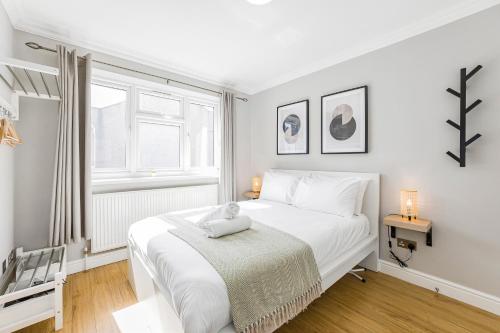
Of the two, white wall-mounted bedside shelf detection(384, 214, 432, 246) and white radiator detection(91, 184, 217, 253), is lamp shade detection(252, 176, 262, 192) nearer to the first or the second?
white radiator detection(91, 184, 217, 253)

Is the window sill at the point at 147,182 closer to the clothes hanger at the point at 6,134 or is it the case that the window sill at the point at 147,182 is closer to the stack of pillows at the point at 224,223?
the clothes hanger at the point at 6,134

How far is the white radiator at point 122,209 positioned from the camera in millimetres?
2457

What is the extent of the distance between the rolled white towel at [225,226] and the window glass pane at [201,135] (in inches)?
78.5

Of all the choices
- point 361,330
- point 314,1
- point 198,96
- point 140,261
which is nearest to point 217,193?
point 198,96

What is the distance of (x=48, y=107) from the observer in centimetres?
221

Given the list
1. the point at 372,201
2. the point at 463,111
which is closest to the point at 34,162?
the point at 372,201

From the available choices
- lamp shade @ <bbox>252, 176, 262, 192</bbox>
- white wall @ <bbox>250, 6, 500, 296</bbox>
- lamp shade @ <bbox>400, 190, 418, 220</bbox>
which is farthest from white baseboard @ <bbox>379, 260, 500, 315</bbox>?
lamp shade @ <bbox>252, 176, 262, 192</bbox>

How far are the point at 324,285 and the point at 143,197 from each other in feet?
7.41

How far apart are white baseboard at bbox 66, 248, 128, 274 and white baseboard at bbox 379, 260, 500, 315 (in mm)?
2984

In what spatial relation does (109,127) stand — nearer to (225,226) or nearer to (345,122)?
(225,226)

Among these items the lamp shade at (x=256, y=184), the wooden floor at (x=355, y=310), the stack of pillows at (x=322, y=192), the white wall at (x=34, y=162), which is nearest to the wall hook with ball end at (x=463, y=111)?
the stack of pillows at (x=322, y=192)

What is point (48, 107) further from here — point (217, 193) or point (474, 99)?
point (474, 99)

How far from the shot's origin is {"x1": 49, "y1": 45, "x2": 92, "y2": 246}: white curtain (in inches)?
84.8

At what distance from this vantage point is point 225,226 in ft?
5.36
